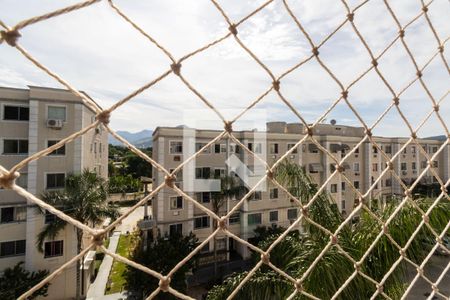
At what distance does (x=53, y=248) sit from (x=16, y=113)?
228 cm

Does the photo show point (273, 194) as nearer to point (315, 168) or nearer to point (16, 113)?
point (315, 168)

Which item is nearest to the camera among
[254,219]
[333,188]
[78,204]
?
[78,204]

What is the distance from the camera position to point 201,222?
6.57 metres

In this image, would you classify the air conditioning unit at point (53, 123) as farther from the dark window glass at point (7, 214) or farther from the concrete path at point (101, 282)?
the concrete path at point (101, 282)

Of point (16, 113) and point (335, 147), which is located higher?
point (16, 113)

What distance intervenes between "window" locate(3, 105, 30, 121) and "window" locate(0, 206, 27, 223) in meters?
1.41

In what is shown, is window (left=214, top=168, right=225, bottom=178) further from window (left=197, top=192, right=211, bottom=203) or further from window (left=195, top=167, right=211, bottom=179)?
window (left=197, top=192, right=211, bottom=203)

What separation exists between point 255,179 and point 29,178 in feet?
13.3

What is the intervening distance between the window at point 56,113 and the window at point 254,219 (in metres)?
4.57

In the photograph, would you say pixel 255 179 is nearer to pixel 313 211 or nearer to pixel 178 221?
pixel 178 221

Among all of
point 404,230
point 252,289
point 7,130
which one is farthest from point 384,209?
point 7,130

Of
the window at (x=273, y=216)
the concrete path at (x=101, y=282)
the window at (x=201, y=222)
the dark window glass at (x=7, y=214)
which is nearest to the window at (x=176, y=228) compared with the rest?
the window at (x=201, y=222)

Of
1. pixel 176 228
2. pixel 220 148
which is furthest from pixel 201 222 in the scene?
pixel 220 148

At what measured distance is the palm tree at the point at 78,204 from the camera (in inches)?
163
